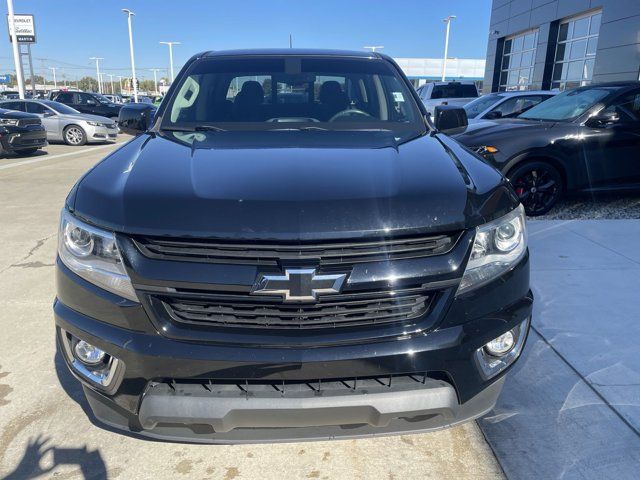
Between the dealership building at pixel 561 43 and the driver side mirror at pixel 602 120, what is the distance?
1210 centimetres

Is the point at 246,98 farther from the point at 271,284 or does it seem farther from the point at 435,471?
the point at 435,471

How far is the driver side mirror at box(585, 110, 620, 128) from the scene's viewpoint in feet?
20.7

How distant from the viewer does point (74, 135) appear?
16359 millimetres

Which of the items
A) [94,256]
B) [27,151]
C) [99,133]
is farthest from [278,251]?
[99,133]

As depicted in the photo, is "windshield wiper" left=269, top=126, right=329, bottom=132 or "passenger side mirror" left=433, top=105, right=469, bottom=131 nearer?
"windshield wiper" left=269, top=126, right=329, bottom=132

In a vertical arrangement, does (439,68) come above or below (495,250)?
above

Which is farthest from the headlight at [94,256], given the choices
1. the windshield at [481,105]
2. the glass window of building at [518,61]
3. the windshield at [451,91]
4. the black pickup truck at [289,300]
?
the glass window of building at [518,61]

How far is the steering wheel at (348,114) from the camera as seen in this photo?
10.3 ft

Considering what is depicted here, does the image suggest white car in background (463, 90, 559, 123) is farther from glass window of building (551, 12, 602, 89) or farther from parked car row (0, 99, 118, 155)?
parked car row (0, 99, 118, 155)

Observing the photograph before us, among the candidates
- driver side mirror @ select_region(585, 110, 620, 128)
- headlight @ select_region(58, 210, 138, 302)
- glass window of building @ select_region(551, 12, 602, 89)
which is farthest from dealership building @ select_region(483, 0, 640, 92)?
headlight @ select_region(58, 210, 138, 302)

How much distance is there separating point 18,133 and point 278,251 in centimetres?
1286

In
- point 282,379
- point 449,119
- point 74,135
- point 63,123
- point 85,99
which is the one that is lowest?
point 74,135

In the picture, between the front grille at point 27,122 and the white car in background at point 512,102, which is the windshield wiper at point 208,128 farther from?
the front grille at point 27,122

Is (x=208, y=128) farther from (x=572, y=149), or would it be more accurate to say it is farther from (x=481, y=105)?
(x=481, y=105)
